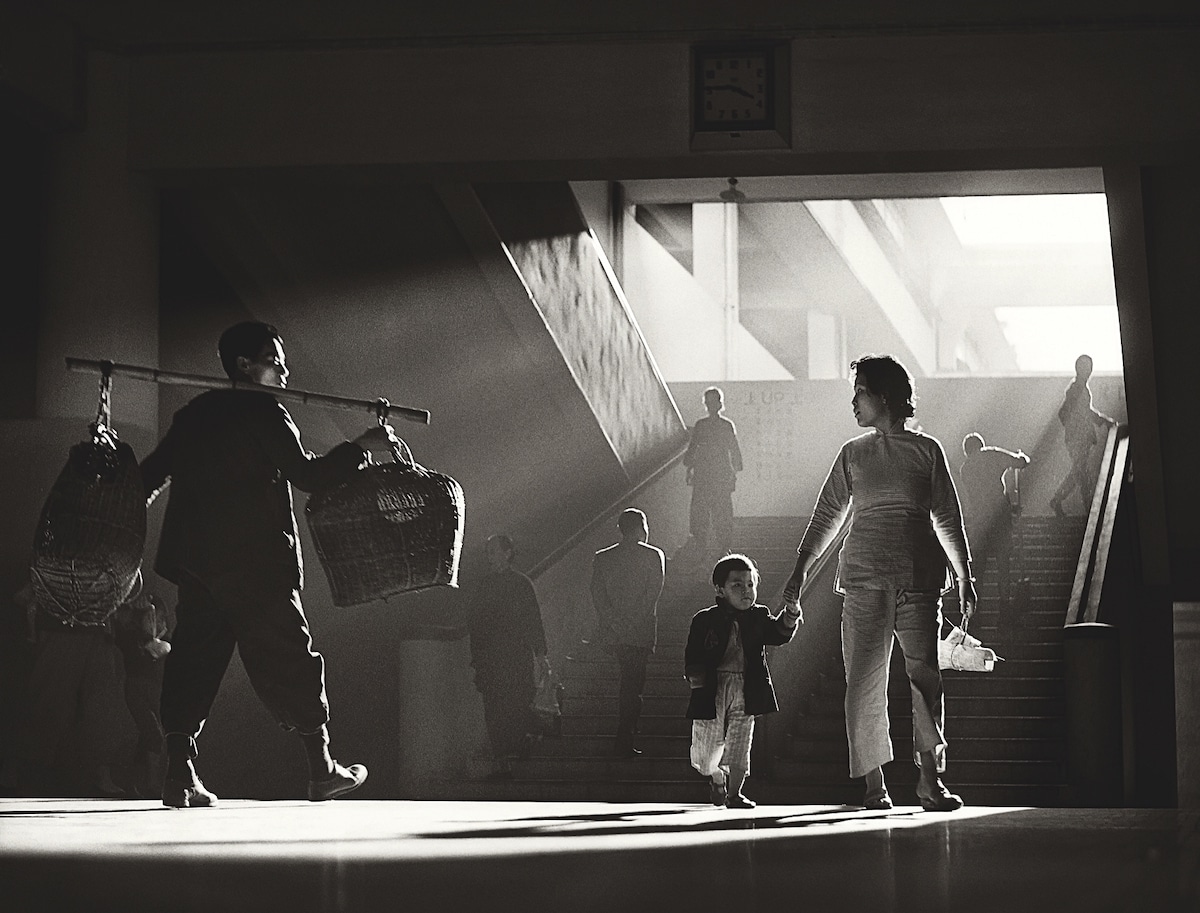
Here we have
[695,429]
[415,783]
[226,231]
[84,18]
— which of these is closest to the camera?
[84,18]

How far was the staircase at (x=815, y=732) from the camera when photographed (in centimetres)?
947

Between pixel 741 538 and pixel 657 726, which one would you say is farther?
pixel 741 538

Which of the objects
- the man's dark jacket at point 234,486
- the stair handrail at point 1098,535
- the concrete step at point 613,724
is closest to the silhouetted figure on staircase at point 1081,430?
the stair handrail at point 1098,535

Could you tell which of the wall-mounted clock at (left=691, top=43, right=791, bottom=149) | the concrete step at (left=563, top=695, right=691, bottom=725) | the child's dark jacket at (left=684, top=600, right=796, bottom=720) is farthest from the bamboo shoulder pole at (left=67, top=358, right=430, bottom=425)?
the concrete step at (left=563, top=695, right=691, bottom=725)

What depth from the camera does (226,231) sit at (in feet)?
31.1

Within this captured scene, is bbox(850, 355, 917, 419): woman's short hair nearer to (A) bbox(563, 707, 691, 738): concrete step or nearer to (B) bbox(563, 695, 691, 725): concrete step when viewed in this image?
(A) bbox(563, 707, 691, 738): concrete step

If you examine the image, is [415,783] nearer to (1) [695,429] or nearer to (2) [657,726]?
(2) [657,726]

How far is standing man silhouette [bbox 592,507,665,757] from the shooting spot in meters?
9.78

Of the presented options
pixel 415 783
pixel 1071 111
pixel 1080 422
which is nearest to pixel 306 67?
pixel 1071 111

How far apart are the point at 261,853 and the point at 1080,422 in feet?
35.1

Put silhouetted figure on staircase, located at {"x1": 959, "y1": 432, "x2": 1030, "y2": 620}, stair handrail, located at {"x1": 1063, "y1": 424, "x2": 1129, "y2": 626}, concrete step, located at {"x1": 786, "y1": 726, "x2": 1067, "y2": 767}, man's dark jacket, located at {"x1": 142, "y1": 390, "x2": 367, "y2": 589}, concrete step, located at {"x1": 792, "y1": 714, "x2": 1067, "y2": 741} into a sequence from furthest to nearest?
1. silhouetted figure on staircase, located at {"x1": 959, "y1": 432, "x2": 1030, "y2": 620}
2. stair handrail, located at {"x1": 1063, "y1": 424, "x2": 1129, "y2": 626}
3. concrete step, located at {"x1": 792, "y1": 714, "x2": 1067, "y2": 741}
4. concrete step, located at {"x1": 786, "y1": 726, "x2": 1067, "y2": 767}
5. man's dark jacket, located at {"x1": 142, "y1": 390, "x2": 367, "y2": 589}

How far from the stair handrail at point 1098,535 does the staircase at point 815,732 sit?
1.71 ft

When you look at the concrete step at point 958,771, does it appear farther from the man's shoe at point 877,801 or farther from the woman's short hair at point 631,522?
the man's shoe at point 877,801

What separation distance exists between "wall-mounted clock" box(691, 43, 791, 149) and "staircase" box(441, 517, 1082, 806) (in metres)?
3.57
